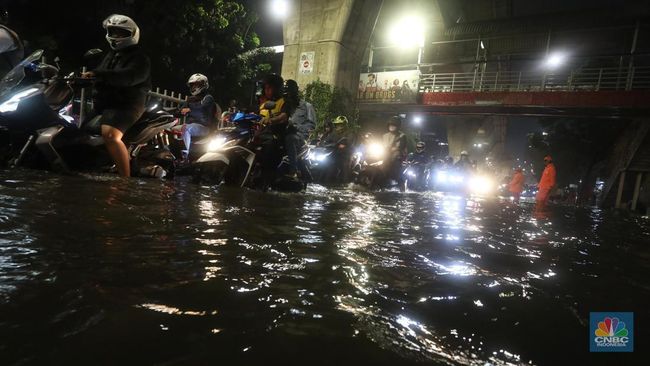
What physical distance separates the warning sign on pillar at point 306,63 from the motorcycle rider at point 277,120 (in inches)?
271

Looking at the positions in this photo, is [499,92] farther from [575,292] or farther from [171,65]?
[575,292]

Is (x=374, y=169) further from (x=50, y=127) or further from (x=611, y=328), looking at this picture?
(x=611, y=328)

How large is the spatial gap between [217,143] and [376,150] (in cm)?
525

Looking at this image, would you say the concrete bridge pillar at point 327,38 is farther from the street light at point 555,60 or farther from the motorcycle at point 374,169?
the street light at point 555,60

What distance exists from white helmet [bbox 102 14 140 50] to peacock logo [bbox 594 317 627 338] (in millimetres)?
4838

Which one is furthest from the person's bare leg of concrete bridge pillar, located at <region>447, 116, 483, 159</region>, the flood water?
concrete bridge pillar, located at <region>447, 116, 483, 159</region>

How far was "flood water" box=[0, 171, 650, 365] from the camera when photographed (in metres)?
0.90

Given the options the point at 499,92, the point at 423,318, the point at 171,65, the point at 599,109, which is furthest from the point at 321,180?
the point at 599,109

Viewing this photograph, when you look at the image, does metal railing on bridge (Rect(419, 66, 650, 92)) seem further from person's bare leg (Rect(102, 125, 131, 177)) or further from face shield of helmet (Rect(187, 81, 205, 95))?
person's bare leg (Rect(102, 125, 131, 177))

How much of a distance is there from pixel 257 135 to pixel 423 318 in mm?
4335

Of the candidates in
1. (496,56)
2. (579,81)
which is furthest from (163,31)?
(579,81)

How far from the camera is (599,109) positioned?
51.1ft

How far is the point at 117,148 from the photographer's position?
13.7 ft

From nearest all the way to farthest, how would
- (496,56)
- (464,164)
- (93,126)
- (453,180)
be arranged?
1. (93,126)
2. (453,180)
3. (464,164)
4. (496,56)
